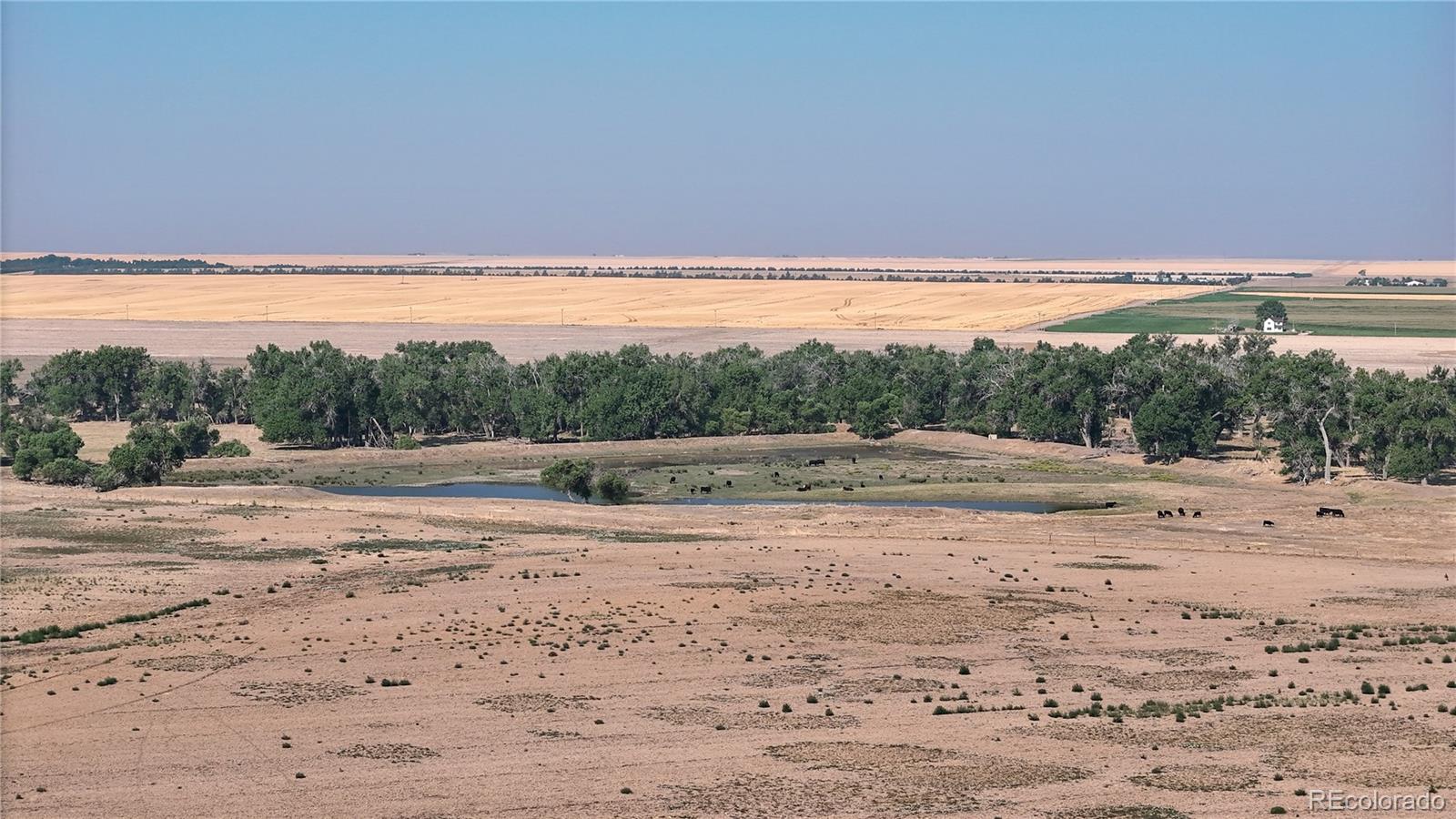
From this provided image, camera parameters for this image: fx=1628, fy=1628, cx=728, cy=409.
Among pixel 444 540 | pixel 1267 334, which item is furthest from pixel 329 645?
pixel 1267 334

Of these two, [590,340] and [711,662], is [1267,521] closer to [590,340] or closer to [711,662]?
[711,662]

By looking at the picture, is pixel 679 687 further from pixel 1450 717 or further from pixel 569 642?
pixel 1450 717

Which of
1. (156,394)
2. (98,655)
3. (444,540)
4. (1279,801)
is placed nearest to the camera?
(1279,801)

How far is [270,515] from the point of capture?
77.1 meters

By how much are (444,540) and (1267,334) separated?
129395 mm

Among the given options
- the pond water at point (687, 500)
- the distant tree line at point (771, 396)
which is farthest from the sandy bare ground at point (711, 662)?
the distant tree line at point (771, 396)

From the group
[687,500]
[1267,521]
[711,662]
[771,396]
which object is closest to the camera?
[711,662]

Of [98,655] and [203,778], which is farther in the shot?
[98,655]

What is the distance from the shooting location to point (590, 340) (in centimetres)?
18038

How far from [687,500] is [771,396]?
107 feet

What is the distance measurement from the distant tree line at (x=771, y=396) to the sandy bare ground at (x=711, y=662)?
15933 millimetres

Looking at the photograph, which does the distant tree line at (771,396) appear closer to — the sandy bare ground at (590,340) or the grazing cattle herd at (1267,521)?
the grazing cattle herd at (1267,521)

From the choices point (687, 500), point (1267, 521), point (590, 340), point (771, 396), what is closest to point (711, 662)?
point (1267, 521)

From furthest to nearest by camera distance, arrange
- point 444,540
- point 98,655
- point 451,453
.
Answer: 1. point 451,453
2. point 444,540
3. point 98,655
